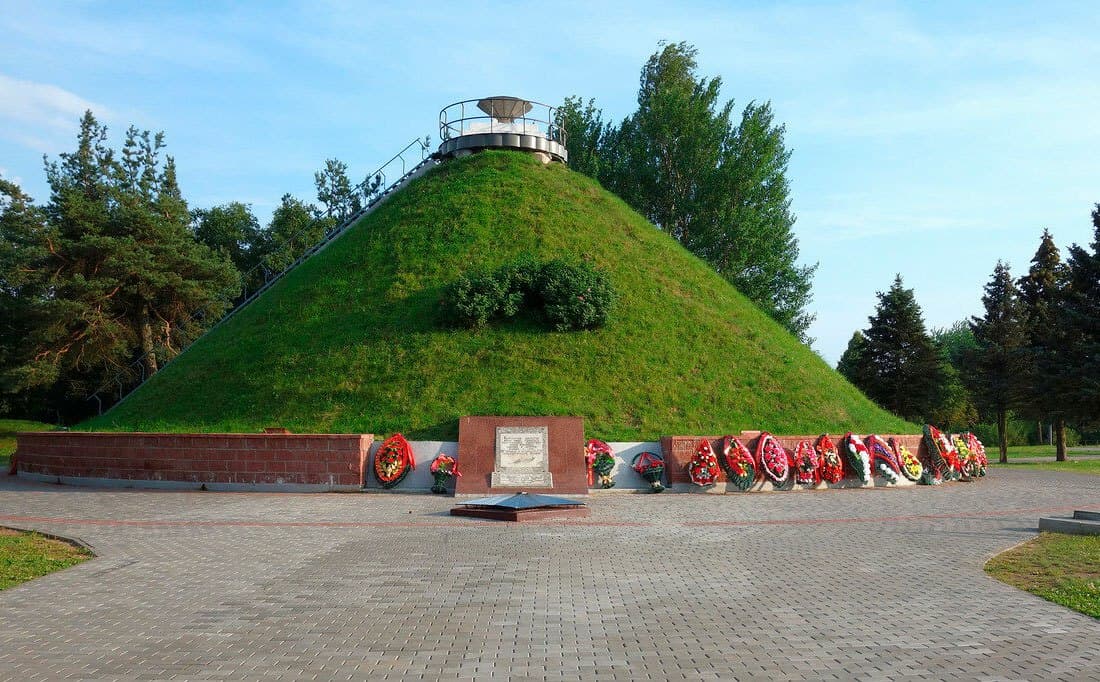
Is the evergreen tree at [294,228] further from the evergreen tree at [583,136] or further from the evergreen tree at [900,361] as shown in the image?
the evergreen tree at [900,361]

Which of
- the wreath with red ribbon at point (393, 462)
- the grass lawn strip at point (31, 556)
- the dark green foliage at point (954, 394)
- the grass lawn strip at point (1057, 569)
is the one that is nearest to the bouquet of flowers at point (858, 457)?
the grass lawn strip at point (1057, 569)

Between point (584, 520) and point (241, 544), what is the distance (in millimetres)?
5011

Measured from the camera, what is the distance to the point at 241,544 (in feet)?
34.1

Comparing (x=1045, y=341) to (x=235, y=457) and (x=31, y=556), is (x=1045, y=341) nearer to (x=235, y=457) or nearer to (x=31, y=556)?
(x=235, y=457)

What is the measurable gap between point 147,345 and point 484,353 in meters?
21.0

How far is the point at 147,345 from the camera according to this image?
35.2m

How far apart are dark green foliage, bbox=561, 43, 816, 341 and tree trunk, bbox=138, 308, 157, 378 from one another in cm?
2244

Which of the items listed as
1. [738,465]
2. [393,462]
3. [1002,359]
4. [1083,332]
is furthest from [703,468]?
[1002,359]

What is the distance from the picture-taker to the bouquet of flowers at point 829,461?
1817 cm

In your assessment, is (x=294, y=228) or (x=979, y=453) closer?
(x=979, y=453)

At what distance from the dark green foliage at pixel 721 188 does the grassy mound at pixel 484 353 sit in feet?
37.2

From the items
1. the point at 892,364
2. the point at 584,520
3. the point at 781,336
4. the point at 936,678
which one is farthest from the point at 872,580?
the point at 892,364

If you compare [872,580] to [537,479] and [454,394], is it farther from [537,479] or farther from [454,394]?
[454,394]

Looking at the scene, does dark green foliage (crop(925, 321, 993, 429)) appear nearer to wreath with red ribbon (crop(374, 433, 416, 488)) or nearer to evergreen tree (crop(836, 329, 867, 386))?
evergreen tree (crop(836, 329, 867, 386))
